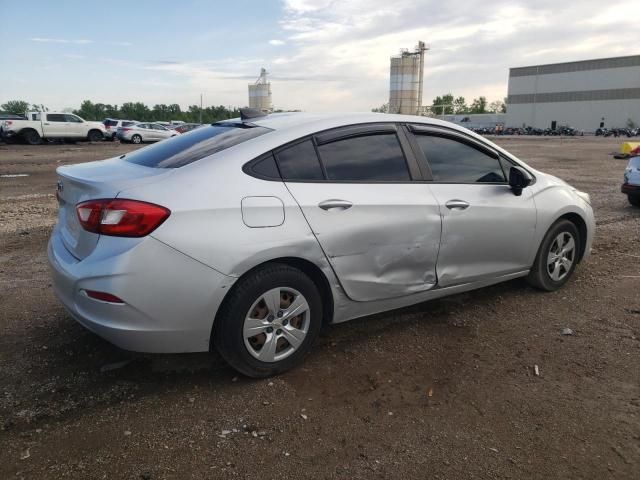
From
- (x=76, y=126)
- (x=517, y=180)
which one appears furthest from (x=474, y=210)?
(x=76, y=126)

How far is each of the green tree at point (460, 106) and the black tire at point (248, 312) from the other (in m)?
148

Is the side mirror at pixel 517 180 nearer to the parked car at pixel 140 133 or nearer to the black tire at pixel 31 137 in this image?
the parked car at pixel 140 133

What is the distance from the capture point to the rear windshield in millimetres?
3148

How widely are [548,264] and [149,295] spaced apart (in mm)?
3515

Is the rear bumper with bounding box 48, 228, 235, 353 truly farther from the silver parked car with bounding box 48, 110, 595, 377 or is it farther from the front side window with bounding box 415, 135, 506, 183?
the front side window with bounding box 415, 135, 506, 183

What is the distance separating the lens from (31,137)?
28.6 m

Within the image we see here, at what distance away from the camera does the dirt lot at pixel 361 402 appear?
2.42m

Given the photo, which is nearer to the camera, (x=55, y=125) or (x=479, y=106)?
(x=55, y=125)

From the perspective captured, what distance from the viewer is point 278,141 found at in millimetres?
3158

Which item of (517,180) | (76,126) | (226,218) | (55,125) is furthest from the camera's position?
(76,126)

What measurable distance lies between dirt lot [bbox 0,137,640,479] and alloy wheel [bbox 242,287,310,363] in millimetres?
215

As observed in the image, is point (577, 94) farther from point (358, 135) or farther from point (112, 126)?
point (358, 135)

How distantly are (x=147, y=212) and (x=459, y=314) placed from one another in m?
2.67

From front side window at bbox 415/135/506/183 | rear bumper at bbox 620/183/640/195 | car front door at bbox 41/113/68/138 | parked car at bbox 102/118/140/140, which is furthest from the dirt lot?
parked car at bbox 102/118/140/140
